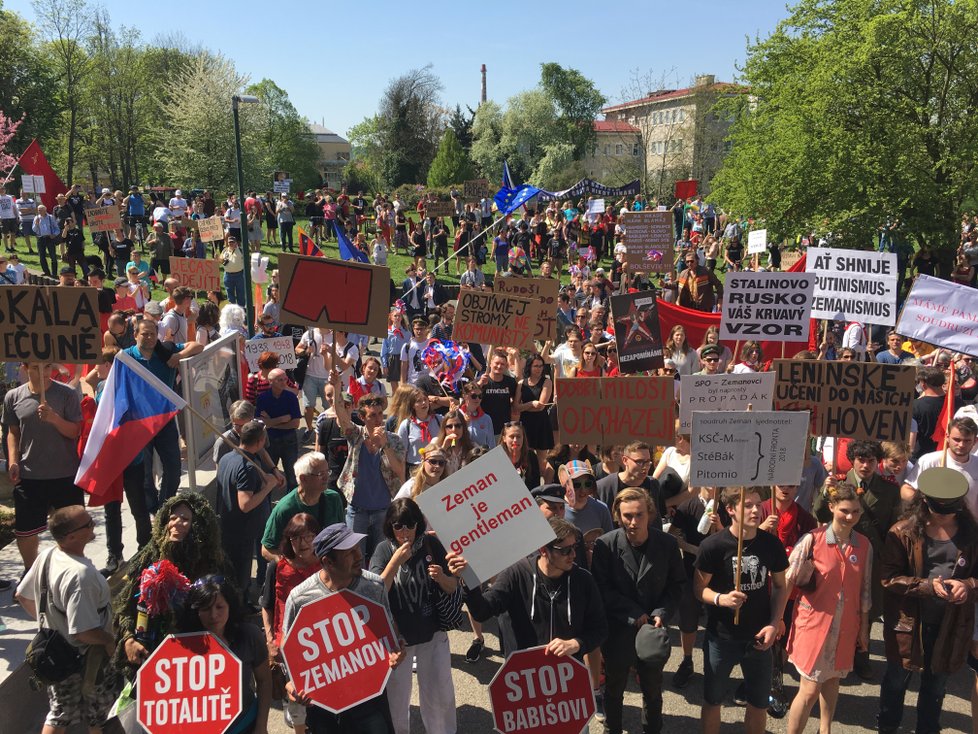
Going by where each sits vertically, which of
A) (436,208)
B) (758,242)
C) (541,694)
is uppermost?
(436,208)

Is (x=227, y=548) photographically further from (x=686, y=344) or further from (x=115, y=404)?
(x=686, y=344)

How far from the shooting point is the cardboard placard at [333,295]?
8.16 m

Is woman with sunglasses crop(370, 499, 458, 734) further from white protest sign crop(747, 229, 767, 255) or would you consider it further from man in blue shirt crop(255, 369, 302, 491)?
white protest sign crop(747, 229, 767, 255)

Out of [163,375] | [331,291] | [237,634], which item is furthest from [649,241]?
[237,634]

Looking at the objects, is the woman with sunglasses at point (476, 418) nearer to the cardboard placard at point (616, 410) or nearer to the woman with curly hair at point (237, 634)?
the cardboard placard at point (616, 410)

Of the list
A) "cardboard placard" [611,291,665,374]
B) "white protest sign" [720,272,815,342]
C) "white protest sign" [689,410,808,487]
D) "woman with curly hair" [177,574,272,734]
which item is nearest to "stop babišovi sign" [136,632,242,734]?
"woman with curly hair" [177,574,272,734]

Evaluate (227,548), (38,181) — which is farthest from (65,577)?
(38,181)

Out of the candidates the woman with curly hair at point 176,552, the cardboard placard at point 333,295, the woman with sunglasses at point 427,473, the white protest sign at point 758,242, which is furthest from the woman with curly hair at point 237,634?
the white protest sign at point 758,242

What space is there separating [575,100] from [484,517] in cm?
8289

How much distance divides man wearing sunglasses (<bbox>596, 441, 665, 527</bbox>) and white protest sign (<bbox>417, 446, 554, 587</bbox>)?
5.40 feet

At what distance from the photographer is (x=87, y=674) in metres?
4.96

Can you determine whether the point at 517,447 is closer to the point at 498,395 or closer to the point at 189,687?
the point at 498,395

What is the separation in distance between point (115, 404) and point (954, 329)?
7.96m

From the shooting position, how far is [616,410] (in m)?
7.64
